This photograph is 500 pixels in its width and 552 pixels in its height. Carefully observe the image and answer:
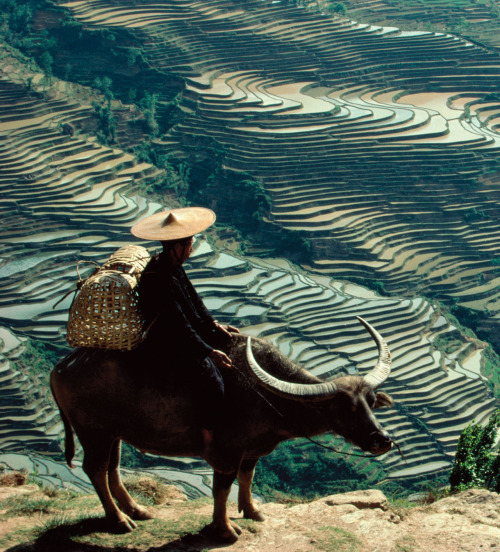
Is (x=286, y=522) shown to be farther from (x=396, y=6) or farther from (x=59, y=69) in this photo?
(x=396, y=6)

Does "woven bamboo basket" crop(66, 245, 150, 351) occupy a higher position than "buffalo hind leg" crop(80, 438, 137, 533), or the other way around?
"woven bamboo basket" crop(66, 245, 150, 351)

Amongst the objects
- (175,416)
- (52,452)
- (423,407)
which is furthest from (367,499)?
(423,407)

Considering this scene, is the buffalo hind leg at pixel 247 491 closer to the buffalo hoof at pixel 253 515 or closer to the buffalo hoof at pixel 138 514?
the buffalo hoof at pixel 253 515

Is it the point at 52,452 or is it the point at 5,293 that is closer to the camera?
the point at 52,452

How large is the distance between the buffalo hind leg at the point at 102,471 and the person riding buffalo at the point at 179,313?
1.60 ft

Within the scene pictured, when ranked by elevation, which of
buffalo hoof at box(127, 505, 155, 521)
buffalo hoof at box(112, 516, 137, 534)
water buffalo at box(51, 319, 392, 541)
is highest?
water buffalo at box(51, 319, 392, 541)

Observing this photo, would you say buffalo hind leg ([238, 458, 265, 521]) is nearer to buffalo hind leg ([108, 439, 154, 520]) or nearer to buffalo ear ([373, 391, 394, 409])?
buffalo hind leg ([108, 439, 154, 520])

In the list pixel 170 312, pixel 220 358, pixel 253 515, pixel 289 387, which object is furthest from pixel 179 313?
pixel 253 515

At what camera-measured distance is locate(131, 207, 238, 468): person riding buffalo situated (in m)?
3.60

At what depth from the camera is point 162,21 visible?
2856cm

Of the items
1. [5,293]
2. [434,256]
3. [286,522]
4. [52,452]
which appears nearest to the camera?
[286,522]

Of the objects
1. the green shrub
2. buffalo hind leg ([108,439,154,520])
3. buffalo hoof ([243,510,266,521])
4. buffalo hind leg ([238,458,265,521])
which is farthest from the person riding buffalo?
the green shrub

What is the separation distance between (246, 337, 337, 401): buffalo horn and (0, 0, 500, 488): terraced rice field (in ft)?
33.6

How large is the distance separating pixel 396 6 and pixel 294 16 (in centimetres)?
489
